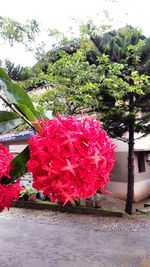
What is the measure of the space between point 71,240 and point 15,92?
20.8 feet

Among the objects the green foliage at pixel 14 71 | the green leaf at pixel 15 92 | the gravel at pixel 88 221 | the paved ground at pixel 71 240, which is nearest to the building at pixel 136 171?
the gravel at pixel 88 221

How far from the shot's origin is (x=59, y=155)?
0.59 metres

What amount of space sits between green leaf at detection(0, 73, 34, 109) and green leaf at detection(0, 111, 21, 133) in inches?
1.7

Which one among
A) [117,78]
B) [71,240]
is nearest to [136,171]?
[71,240]

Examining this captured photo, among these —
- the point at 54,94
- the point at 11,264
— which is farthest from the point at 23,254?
the point at 54,94

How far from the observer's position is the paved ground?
212 inches

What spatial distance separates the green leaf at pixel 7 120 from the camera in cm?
80

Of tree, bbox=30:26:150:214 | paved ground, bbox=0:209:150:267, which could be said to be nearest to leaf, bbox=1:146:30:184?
paved ground, bbox=0:209:150:267

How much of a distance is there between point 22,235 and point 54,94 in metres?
3.31

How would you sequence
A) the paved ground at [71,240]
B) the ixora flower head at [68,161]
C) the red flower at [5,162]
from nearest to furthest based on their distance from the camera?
the ixora flower head at [68,161], the red flower at [5,162], the paved ground at [71,240]

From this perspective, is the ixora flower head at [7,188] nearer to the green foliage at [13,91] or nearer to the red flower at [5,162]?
the red flower at [5,162]

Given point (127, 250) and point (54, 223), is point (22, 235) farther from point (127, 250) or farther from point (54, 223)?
point (127, 250)

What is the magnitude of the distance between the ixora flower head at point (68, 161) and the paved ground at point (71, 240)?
16.3 feet

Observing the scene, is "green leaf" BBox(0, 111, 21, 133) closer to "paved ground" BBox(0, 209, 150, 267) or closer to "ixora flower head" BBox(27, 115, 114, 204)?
"ixora flower head" BBox(27, 115, 114, 204)
